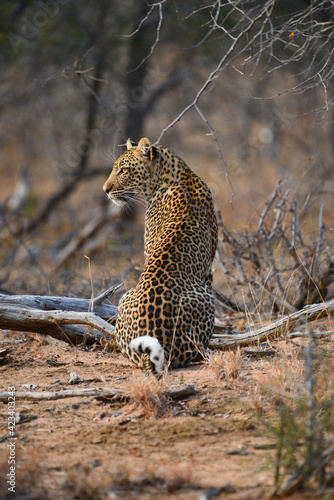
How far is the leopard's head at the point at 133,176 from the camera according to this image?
6105 mm

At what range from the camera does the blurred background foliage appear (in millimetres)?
11531

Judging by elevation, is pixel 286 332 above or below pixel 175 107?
below

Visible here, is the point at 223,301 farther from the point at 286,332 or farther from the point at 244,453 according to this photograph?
the point at 244,453

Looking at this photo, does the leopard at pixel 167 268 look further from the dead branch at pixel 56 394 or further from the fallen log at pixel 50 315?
the fallen log at pixel 50 315

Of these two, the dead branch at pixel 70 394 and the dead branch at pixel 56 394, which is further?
the dead branch at pixel 56 394

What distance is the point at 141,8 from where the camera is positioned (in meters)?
13.4

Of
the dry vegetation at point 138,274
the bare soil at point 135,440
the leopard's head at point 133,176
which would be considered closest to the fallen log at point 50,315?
the dry vegetation at point 138,274

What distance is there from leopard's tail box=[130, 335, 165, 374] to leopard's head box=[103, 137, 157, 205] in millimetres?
1952

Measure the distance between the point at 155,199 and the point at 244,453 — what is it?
3.16 meters

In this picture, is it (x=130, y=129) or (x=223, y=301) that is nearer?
(x=223, y=301)

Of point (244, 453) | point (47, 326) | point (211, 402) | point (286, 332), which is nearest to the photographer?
point (244, 453)

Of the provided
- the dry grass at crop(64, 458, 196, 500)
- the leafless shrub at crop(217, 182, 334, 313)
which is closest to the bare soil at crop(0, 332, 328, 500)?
the dry grass at crop(64, 458, 196, 500)

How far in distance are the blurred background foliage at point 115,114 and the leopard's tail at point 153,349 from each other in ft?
12.5

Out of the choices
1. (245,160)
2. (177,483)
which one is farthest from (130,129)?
(177,483)
